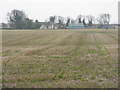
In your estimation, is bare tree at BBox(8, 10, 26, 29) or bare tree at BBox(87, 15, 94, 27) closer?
bare tree at BBox(8, 10, 26, 29)

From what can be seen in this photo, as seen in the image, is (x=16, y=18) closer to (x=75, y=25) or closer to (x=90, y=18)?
(x=75, y=25)

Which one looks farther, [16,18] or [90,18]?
[90,18]

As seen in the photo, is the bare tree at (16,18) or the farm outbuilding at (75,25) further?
the farm outbuilding at (75,25)

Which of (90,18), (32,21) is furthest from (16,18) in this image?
(90,18)

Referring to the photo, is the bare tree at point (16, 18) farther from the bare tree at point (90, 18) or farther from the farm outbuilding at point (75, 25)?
the bare tree at point (90, 18)

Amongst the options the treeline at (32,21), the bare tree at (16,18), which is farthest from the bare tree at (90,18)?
the bare tree at (16,18)

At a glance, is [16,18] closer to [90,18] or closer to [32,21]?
[32,21]

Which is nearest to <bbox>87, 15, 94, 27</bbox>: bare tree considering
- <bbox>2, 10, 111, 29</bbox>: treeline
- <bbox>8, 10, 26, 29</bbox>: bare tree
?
<bbox>2, 10, 111, 29</bbox>: treeline

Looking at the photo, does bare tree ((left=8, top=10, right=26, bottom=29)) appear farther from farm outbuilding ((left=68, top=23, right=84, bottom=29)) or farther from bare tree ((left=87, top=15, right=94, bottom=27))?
bare tree ((left=87, top=15, right=94, bottom=27))

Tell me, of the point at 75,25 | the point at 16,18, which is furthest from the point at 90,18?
the point at 16,18

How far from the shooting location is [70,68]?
22.7 feet

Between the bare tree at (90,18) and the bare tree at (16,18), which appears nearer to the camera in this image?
the bare tree at (16,18)

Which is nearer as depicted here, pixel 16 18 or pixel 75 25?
pixel 16 18

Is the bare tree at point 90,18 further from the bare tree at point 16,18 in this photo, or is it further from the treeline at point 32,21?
the bare tree at point 16,18
